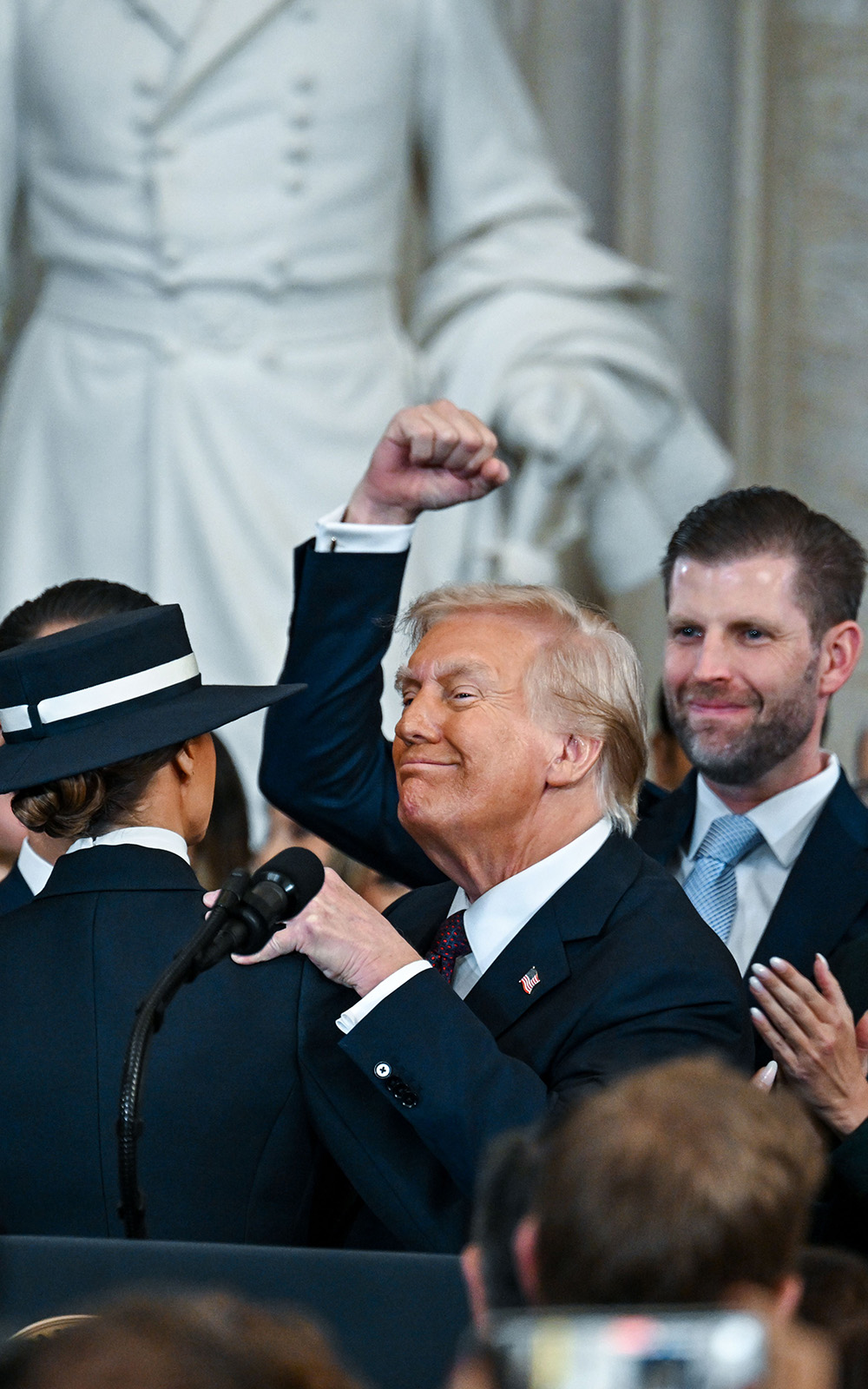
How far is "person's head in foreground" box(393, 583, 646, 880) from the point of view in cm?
208

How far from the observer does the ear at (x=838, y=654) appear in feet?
8.77

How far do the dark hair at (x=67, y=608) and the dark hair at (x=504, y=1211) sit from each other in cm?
164

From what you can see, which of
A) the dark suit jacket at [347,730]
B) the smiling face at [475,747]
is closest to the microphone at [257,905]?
the smiling face at [475,747]

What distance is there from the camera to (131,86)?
14.7 ft

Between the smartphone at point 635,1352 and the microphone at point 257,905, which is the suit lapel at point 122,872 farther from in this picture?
the smartphone at point 635,1352

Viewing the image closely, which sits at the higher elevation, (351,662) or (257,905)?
(351,662)

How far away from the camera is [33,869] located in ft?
8.34

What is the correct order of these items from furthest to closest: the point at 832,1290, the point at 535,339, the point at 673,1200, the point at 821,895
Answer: the point at 535,339
the point at 821,895
the point at 832,1290
the point at 673,1200

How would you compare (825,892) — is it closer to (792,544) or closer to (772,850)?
(772,850)

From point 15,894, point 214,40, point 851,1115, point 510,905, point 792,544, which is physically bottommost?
point 851,1115

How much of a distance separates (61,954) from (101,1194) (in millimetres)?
248

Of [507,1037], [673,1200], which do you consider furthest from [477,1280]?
[507,1037]

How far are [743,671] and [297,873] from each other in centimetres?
116

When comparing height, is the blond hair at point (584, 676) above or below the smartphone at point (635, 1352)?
above
